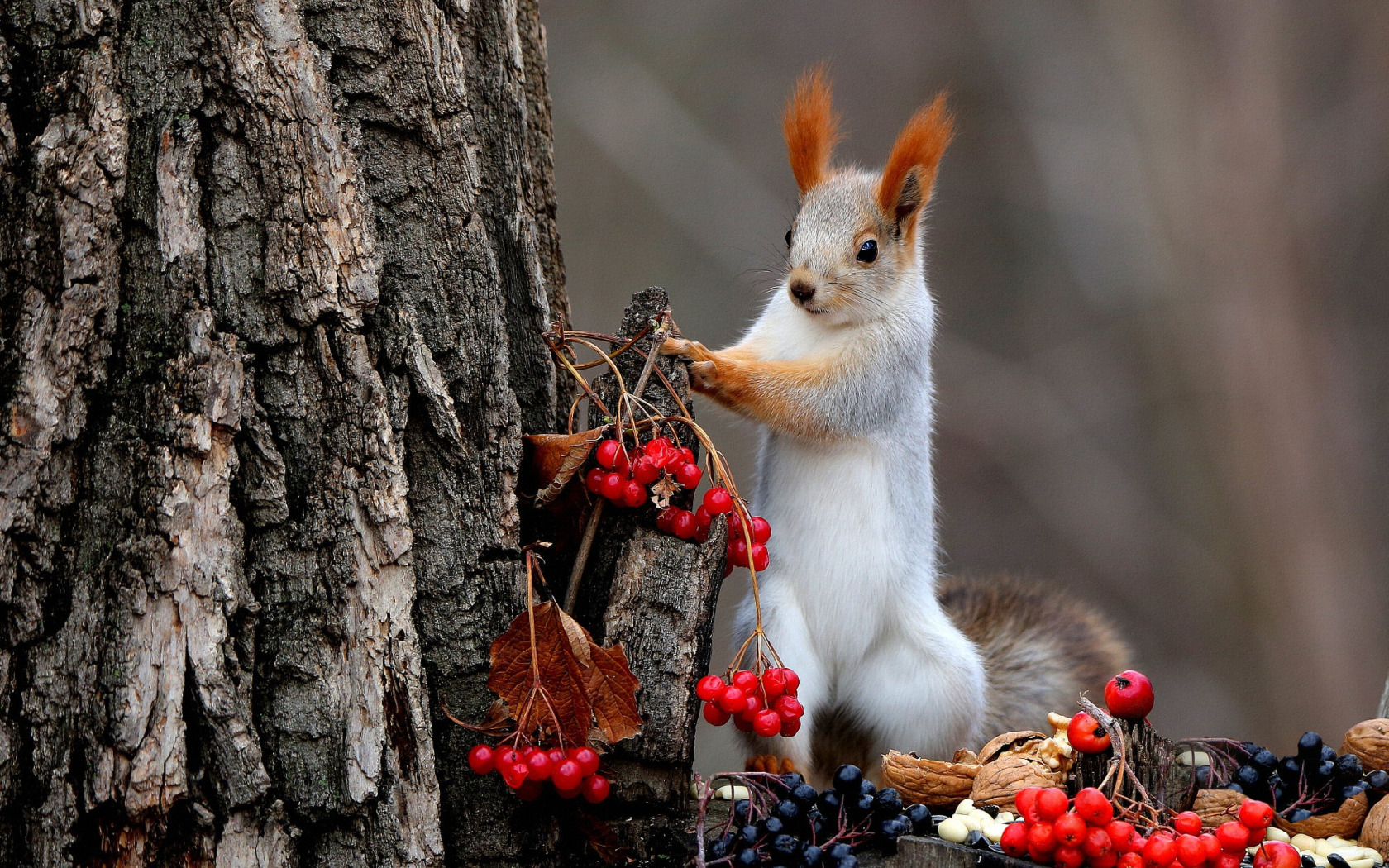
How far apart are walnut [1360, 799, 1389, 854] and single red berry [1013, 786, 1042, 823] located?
0.49 meters

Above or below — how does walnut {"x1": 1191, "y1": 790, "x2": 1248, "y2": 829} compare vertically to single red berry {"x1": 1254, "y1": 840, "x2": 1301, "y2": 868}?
above

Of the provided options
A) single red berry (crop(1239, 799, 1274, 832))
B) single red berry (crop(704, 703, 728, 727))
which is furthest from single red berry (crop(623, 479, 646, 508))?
single red berry (crop(1239, 799, 1274, 832))

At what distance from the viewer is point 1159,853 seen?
1.12m

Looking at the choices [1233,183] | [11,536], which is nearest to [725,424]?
[11,536]

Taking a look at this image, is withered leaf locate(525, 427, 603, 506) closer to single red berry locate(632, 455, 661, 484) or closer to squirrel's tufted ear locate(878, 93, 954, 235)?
single red berry locate(632, 455, 661, 484)

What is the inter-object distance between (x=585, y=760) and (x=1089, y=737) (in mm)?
548

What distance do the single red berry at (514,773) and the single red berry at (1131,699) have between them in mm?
635

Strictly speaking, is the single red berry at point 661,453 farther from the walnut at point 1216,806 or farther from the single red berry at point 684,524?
the walnut at point 1216,806

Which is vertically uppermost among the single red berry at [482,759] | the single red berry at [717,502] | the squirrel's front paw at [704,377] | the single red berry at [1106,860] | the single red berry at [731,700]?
the squirrel's front paw at [704,377]

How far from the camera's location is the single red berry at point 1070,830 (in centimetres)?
111

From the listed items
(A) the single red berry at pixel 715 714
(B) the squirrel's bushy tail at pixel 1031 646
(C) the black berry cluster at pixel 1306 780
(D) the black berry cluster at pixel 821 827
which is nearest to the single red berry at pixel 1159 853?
(D) the black berry cluster at pixel 821 827

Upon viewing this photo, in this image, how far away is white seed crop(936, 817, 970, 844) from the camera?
1.24 meters

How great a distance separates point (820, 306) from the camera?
1.84 meters

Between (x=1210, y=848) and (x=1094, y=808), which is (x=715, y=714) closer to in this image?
(x=1094, y=808)
